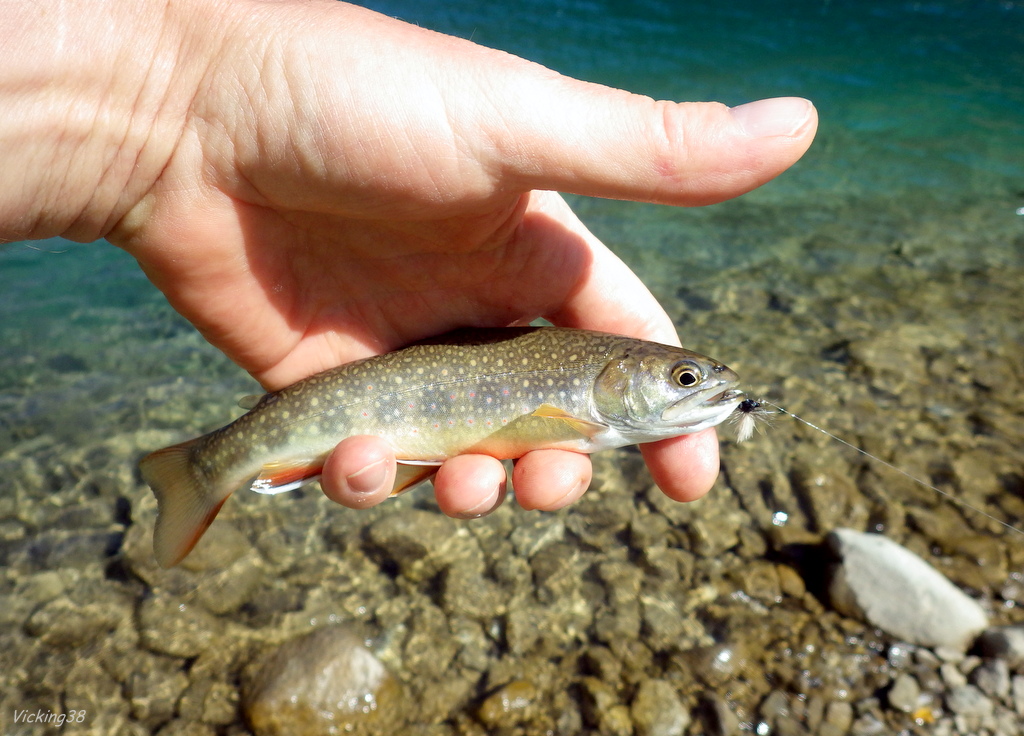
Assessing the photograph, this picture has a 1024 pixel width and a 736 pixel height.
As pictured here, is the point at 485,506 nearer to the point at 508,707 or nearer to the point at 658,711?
the point at 508,707

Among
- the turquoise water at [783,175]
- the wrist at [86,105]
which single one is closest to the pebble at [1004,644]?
the turquoise water at [783,175]

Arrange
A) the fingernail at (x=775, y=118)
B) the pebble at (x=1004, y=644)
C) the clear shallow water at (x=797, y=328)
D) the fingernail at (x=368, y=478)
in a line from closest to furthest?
the fingernail at (x=775, y=118) → the fingernail at (x=368, y=478) → the pebble at (x=1004, y=644) → the clear shallow water at (x=797, y=328)

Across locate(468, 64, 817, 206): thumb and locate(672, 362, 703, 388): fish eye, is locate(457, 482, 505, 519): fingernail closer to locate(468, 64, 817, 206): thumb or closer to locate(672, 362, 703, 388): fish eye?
locate(672, 362, 703, 388): fish eye

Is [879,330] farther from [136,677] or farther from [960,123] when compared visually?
[960,123]

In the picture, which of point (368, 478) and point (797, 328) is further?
point (797, 328)

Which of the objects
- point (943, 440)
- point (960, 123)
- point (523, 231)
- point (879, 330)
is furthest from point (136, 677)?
point (960, 123)

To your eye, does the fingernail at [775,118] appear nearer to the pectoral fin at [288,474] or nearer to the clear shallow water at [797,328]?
the pectoral fin at [288,474]

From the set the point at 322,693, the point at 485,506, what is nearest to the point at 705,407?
the point at 485,506
